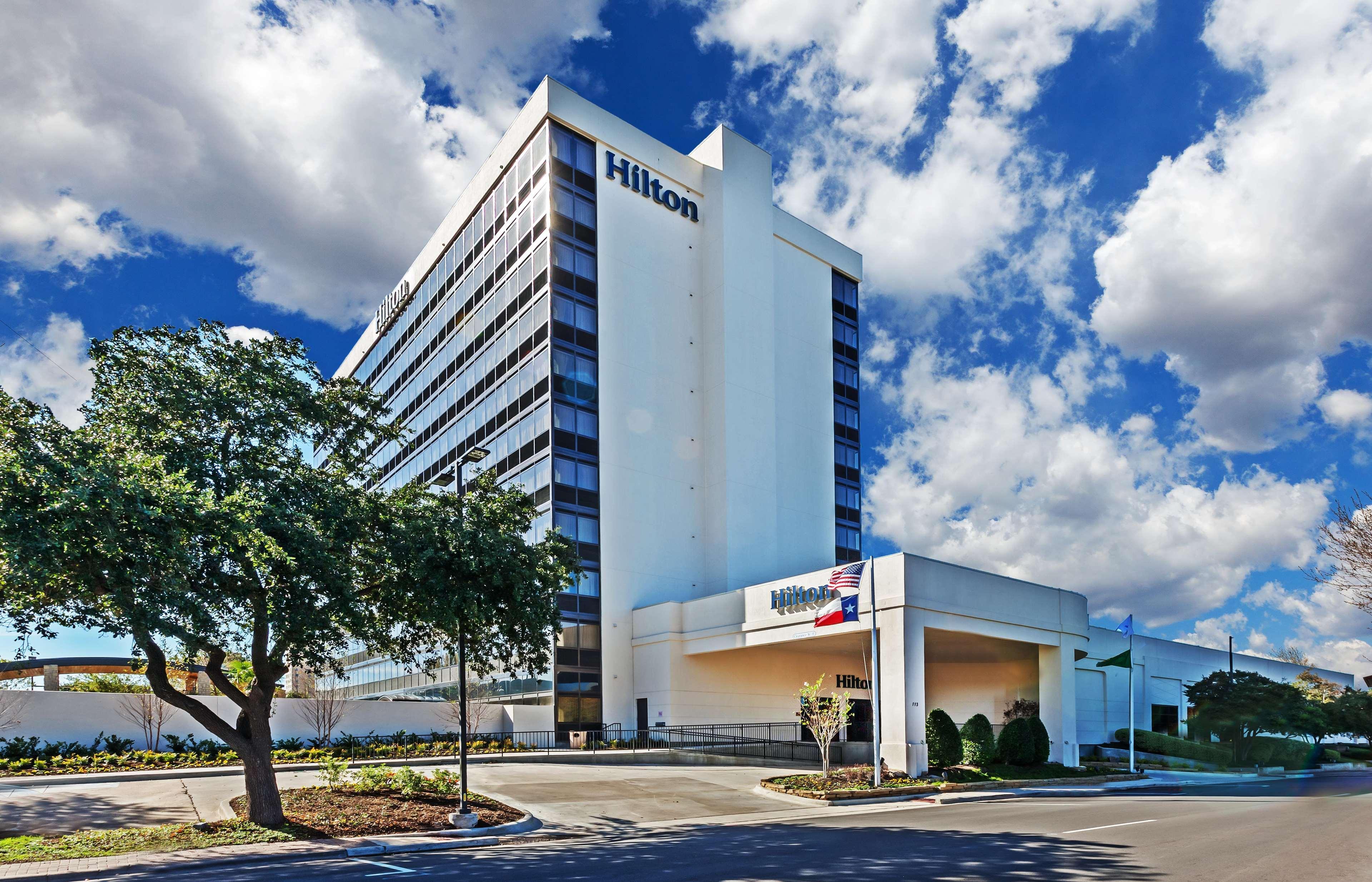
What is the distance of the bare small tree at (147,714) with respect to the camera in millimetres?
31000

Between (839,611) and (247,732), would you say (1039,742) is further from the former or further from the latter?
(247,732)

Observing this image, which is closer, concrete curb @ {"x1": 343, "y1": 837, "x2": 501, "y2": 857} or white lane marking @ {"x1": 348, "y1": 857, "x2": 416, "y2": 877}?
white lane marking @ {"x1": 348, "y1": 857, "x2": 416, "y2": 877}

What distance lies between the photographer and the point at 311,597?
57.3ft

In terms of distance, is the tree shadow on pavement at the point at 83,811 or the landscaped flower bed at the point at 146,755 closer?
the tree shadow on pavement at the point at 83,811

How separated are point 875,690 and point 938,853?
1586 centimetres

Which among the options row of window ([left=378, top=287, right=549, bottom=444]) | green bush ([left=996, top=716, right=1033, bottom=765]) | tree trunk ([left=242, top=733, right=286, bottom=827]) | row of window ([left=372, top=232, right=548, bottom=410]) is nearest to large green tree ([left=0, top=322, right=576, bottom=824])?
tree trunk ([left=242, top=733, right=286, bottom=827])

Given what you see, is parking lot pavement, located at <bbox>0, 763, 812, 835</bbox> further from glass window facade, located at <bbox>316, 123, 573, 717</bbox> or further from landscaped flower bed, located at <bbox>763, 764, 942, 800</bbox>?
glass window facade, located at <bbox>316, 123, 573, 717</bbox>

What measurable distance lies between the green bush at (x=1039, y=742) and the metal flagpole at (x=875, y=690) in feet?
20.1

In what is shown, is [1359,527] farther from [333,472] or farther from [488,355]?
[488,355]

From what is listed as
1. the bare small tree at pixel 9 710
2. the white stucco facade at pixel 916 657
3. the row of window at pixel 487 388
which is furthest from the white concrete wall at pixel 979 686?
the bare small tree at pixel 9 710

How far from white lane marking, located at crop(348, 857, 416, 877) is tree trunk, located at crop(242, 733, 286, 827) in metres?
2.85

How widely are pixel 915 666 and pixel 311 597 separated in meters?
21.5

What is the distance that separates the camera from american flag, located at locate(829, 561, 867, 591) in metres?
32.3

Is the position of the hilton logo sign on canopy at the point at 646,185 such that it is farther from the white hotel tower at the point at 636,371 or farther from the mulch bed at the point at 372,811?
the mulch bed at the point at 372,811
